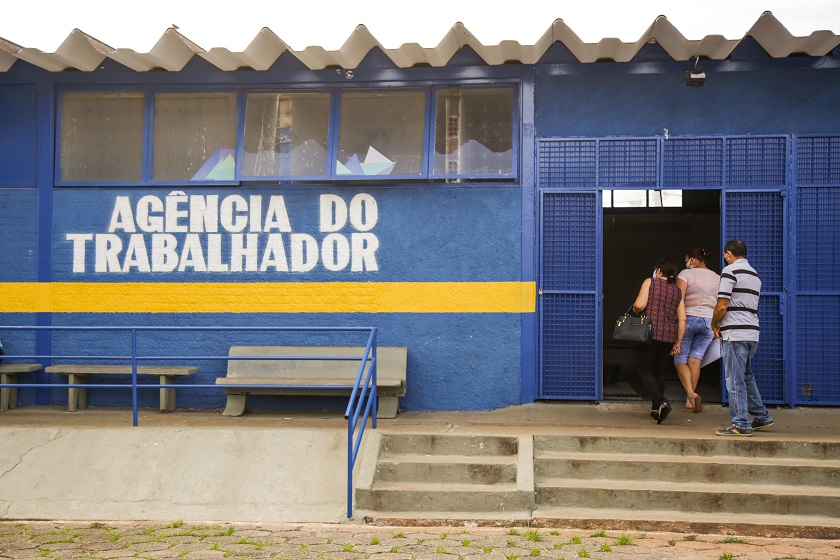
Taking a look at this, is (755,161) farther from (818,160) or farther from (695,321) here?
(695,321)

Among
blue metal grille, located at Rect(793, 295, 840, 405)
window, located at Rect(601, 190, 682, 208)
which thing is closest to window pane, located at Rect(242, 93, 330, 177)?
blue metal grille, located at Rect(793, 295, 840, 405)

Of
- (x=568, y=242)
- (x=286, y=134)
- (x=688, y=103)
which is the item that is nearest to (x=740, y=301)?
(x=568, y=242)

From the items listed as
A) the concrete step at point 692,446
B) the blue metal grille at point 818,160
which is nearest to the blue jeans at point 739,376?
the concrete step at point 692,446

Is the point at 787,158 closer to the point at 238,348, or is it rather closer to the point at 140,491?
the point at 238,348

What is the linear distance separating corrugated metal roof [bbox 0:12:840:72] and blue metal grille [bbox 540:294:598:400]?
2.41 metres

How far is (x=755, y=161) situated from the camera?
8.88m

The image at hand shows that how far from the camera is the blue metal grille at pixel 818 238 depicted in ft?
28.8

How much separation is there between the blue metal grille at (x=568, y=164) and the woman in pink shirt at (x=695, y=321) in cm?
136

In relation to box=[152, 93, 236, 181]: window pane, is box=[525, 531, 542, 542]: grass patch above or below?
below

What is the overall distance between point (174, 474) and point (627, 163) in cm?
518

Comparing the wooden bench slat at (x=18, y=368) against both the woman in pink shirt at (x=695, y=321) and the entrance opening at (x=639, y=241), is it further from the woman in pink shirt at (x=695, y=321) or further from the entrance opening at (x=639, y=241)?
the entrance opening at (x=639, y=241)

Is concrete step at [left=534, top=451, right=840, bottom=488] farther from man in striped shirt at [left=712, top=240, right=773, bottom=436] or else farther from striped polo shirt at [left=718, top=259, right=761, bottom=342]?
striped polo shirt at [left=718, top=259, right=761, bottom=342]

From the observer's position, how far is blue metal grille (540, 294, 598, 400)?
8.94 meters

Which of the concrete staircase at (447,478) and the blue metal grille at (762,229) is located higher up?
the blue metal grille at (762,229)
